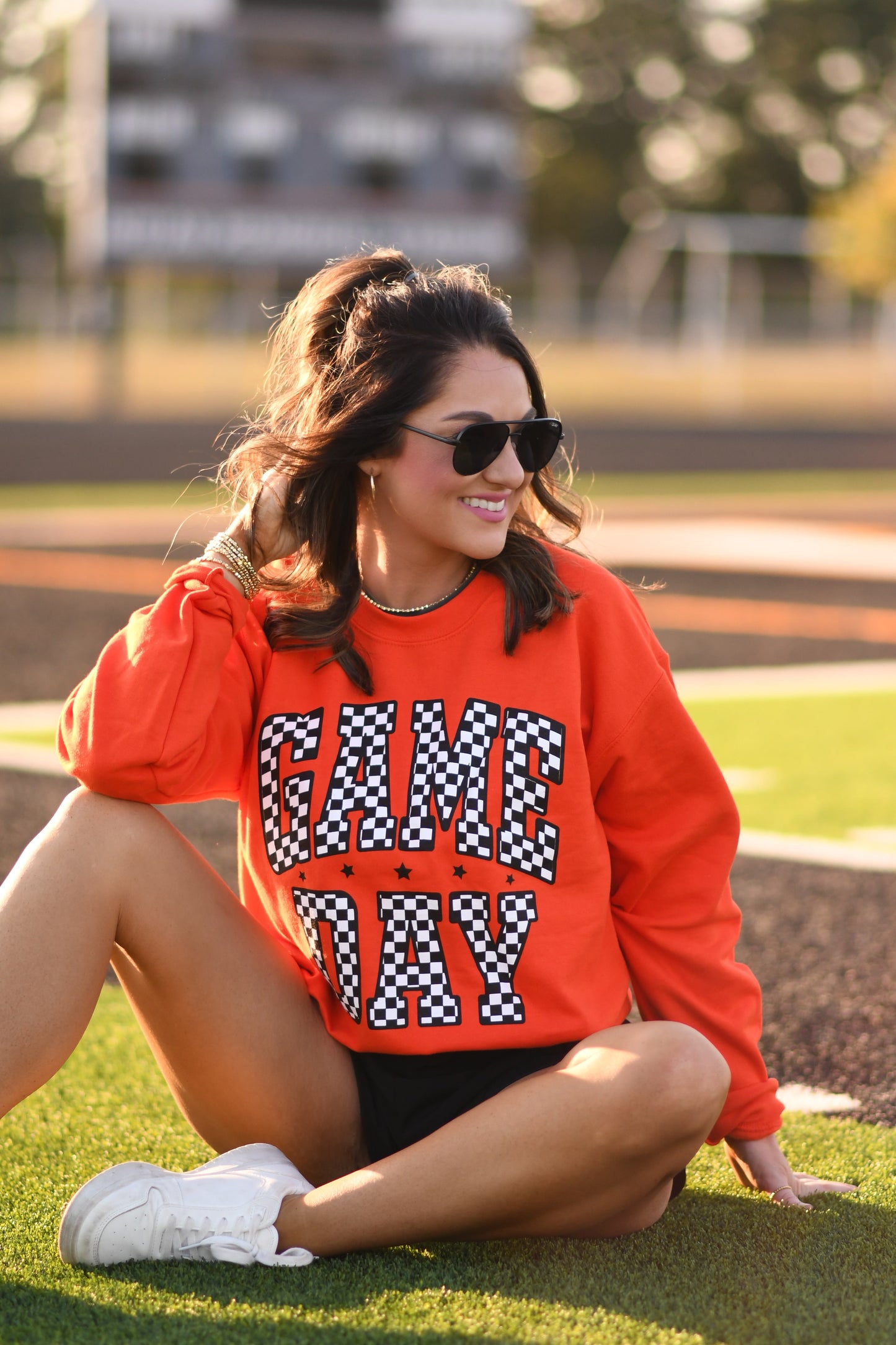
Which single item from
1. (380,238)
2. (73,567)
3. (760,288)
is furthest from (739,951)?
(760,288)

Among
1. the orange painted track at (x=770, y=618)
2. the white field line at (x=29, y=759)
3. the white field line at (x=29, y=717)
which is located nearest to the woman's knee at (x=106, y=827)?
the white field line at (x=29, y=759)

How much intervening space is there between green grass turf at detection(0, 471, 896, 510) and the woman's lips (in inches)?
503

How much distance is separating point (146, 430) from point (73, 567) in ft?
40.7

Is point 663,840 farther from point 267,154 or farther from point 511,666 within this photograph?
point 267,154

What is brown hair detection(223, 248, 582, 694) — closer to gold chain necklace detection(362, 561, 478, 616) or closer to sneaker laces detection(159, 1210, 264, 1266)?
gold chain necklace detection(362, 561, 478, 616)

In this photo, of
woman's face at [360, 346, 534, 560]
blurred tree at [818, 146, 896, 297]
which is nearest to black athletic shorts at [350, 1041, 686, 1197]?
woman's face at [360, 346, 534, 560]

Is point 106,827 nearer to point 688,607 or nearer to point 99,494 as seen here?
point 688,607

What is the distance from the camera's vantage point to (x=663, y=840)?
2.60 m

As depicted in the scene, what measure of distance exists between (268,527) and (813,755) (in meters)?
3.63

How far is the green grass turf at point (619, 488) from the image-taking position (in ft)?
53.9

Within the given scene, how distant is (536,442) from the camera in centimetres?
264

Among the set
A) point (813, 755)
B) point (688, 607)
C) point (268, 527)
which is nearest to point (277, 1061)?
point (268, 527)

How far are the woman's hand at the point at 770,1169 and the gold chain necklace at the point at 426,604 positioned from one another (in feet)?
2.98

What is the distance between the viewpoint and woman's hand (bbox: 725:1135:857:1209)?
8.74 ft
